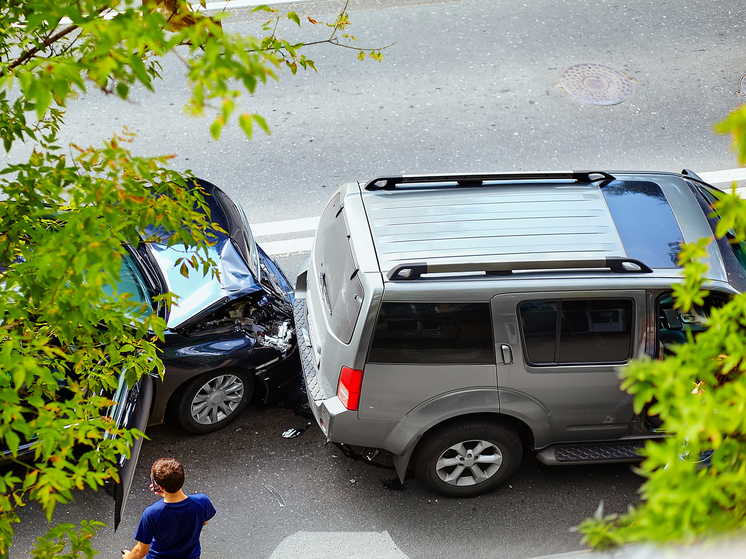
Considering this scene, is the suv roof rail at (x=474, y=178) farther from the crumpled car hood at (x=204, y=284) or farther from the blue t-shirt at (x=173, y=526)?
the blue t-shirt at (x=173, y=526)

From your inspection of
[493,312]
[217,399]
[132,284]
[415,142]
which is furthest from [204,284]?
[415,142]

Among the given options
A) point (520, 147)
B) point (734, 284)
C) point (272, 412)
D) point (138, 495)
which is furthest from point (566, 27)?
point (138, 495)

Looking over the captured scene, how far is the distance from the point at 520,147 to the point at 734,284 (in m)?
4.46

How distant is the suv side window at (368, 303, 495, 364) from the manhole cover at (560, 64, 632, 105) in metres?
6.10

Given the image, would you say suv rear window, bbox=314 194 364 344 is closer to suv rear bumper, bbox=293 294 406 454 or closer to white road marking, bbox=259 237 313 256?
suv rear bumper, bbox=293 294 406 454

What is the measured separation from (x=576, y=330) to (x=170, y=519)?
9.64ft

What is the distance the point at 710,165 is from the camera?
29.0 ft

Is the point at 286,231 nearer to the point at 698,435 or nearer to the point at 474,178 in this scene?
the point at 474,178

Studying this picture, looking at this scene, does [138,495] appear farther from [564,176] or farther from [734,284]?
[734,284]

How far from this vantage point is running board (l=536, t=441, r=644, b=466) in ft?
17.3

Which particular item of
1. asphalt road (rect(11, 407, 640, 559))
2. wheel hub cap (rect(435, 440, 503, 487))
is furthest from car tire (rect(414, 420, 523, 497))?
asphalt road (rect(11, 407, 640, 559))

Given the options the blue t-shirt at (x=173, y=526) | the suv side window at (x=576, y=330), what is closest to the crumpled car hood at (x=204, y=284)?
the blue t-shirt at (x=173, y=526)

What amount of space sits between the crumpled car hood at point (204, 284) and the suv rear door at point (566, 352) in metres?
2.26

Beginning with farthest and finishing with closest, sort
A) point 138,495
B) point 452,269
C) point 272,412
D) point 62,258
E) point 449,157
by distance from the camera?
point 449,157 < point 272,412 < point 138,495 < point 452,269 < point 62,258
